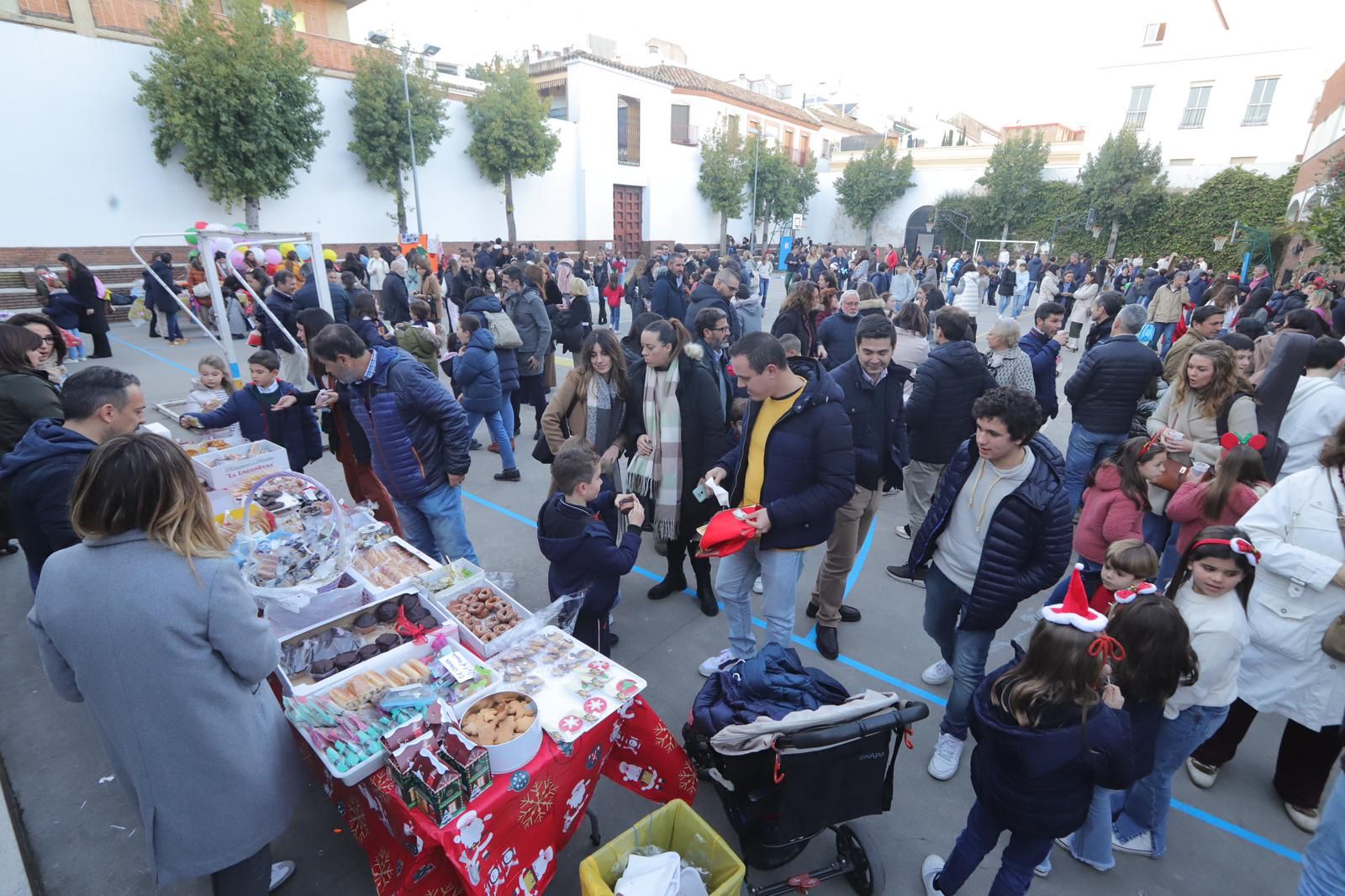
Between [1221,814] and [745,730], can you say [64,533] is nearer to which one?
[745,730]

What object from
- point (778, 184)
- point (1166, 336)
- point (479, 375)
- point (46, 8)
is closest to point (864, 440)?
point (479, 375)

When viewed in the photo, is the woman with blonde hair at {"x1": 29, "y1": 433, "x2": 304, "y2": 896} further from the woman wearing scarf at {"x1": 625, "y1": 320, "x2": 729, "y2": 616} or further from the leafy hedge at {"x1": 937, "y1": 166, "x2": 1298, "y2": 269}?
the leafy hedge at {"x1": 937, "y1": 166, "x2": 1298, "y2": 269}

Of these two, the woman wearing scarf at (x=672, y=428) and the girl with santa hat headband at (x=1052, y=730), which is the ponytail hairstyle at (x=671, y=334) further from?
the girl with santa hat headband at (x=1052, y=730)

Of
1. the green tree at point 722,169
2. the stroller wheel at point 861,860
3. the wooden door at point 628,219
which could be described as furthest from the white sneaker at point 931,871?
the green tree at point 722,169

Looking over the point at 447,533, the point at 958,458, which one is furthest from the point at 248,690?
the point at 958,458

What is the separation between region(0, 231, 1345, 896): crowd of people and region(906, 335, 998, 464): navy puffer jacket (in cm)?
2

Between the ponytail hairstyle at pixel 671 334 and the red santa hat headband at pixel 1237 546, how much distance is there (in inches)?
109

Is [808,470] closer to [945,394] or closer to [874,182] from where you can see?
[945,394]

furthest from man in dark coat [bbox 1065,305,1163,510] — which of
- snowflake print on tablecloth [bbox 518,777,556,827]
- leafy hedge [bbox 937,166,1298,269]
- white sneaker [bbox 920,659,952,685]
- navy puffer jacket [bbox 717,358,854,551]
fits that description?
leafy hedge [bbox 937,166,1298,269]

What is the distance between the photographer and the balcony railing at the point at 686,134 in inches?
1347

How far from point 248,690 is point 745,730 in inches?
64.5

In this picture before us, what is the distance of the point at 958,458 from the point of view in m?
2.97

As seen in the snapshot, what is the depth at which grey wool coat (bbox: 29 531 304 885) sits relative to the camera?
1645 millimetres

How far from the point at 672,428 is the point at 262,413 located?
10.3 ft
